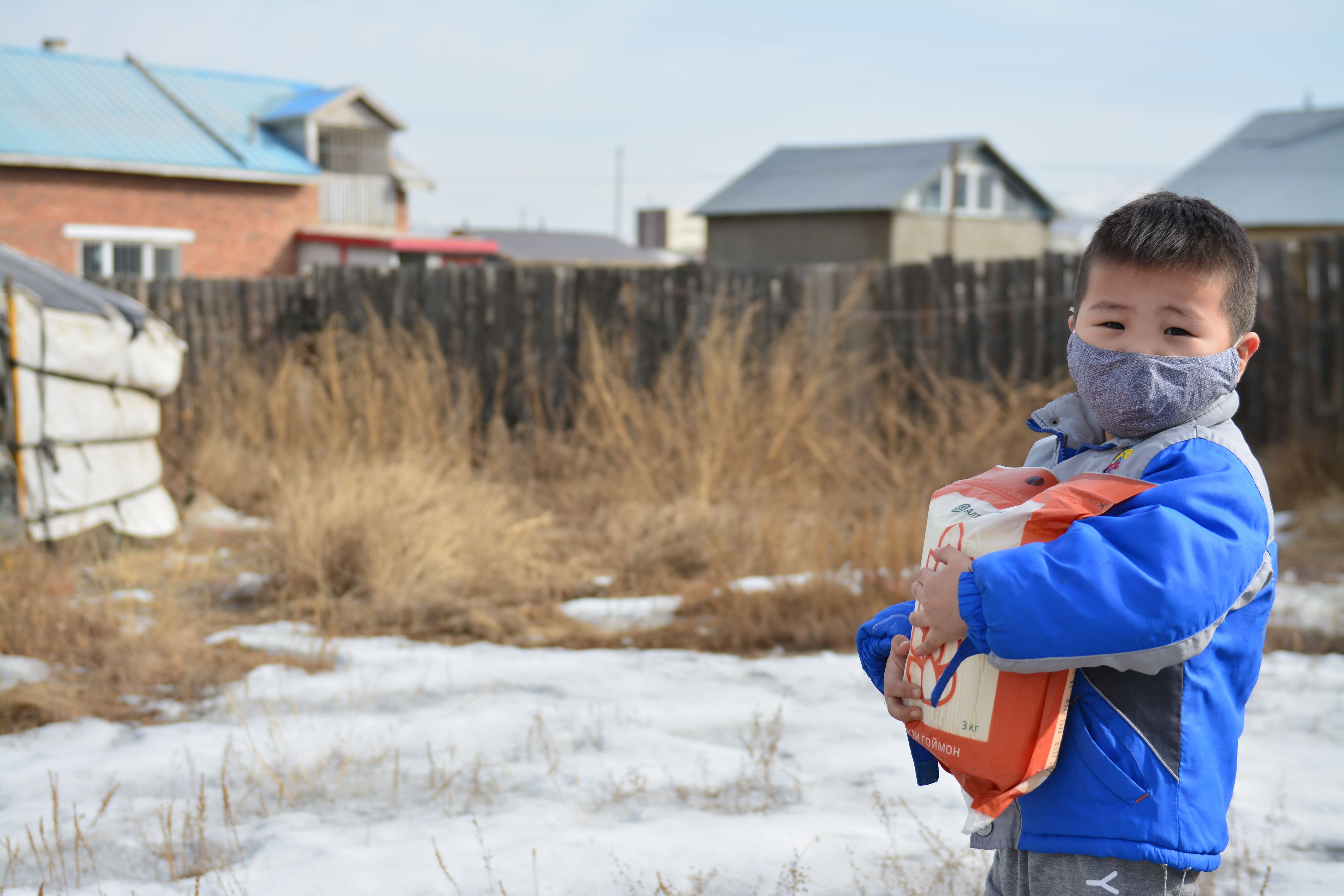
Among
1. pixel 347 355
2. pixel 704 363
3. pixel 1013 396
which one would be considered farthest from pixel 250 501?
pixel 1013 396

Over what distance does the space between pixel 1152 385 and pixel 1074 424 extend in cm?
19

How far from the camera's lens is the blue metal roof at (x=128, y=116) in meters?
19.7

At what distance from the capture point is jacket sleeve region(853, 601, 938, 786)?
1.58m

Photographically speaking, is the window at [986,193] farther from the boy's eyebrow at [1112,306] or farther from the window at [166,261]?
the boy's eyebrow at [1112,306]

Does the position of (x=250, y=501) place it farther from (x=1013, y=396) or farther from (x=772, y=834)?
(x=772, y=834)

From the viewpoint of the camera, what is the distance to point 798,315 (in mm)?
7684

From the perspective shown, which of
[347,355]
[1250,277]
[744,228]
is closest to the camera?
[1250,277]

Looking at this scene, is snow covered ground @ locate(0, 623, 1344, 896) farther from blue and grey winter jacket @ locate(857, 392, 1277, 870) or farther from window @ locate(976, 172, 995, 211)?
window @ locate(976, 172, 995, 211)

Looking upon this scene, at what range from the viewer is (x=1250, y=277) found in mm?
1398

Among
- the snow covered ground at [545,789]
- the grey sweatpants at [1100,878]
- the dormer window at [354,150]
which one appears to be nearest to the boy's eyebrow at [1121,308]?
the grey sweatpants at [1100,878]

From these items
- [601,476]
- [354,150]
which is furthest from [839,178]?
[601,476]

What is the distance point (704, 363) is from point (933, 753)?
225 inches

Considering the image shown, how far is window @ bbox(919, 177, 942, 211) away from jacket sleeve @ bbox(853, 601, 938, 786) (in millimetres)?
30008

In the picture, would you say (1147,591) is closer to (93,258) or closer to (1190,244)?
(1190,244)
